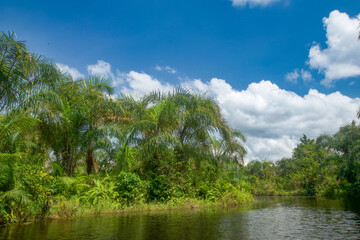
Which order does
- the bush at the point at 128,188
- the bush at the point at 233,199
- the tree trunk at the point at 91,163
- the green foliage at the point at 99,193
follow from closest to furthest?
the green foliage at the point at 99,193
the bush at the point at 128,188
the tree trunk at the point at 91,163
the bush at the point at 233,199

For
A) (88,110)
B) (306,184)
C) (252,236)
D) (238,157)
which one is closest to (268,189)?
(306,184)

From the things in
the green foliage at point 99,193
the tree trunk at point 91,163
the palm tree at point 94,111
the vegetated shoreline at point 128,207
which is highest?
the palm tree at point 94,111

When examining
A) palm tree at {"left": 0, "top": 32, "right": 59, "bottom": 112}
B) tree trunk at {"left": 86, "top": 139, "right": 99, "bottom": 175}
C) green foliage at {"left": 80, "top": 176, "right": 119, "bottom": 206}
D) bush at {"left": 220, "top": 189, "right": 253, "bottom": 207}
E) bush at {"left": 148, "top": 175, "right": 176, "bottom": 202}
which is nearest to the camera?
palm tree at {"left": 0, "top": 32, "right": 59, "bottom": 112}

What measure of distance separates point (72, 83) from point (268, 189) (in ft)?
120

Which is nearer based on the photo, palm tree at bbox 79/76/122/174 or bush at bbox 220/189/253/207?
palm tree at bbox 79/76/122/174

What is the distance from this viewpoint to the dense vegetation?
367 inches

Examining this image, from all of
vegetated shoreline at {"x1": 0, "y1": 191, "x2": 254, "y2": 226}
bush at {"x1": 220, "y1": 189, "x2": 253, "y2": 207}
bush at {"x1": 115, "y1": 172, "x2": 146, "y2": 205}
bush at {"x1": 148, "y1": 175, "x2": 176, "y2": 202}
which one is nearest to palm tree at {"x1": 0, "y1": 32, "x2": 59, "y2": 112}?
vegetated shoreline at {"x1": 0, "y1": 191, "x2": 254, "y2": 226}

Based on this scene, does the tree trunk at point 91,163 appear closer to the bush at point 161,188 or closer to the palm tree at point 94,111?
the palm tree at point 94,111

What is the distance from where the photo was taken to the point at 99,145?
16.0 meters

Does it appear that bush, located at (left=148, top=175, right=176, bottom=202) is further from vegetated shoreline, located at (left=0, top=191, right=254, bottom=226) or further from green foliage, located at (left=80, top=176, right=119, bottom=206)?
green foliage, located at (left=80, top=176, right=119, bottom=206)

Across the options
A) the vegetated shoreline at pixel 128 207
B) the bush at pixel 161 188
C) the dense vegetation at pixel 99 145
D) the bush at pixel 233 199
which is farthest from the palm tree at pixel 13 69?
the bush at pixel 233 199

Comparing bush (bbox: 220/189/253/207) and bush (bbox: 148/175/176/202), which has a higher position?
bush (bbox: 148/175/176/202)

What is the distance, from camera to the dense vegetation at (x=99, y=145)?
30.6 feet

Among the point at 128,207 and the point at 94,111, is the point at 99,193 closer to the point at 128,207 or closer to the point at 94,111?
the point at 128,207
